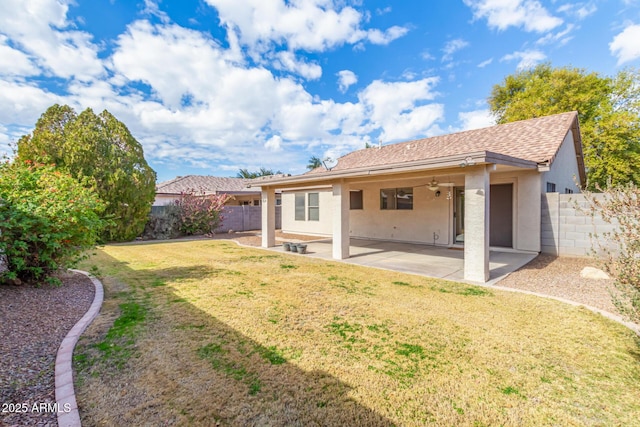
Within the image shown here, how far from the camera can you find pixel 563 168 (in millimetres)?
12562

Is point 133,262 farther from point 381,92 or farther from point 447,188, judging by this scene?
point 381,92

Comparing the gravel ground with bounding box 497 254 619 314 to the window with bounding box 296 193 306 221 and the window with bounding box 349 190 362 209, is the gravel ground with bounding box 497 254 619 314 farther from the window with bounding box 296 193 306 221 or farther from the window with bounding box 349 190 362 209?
the window with bounding box 296 193 306 221

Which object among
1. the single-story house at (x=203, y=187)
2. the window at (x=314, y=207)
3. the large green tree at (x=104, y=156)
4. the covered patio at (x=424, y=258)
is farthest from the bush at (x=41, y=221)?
the single-story house at (x=203, y=187)

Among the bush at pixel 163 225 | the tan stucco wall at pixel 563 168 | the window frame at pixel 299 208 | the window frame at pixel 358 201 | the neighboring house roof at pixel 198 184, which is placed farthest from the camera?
the neighboring house roof at pixel 198 184

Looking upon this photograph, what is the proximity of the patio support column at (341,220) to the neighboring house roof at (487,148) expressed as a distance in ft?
2.24

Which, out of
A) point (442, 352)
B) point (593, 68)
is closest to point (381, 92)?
point (593, 68)

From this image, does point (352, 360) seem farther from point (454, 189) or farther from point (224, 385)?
point (454, 189)

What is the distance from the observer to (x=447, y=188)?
12.4 meters

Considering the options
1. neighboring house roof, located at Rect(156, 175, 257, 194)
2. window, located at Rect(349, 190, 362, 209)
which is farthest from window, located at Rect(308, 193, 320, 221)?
neighboring house roof, located at Rect(156, 175, 257, 194)

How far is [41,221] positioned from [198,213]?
12213mm

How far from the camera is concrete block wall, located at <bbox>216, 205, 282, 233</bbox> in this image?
63.5 feet

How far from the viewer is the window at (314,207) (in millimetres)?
17819

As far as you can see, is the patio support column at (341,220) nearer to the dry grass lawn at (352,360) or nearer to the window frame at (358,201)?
the dry grass lawn at (352,360)

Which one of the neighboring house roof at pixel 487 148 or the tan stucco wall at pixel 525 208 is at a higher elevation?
the neighboring house roof at pixel 487 148
